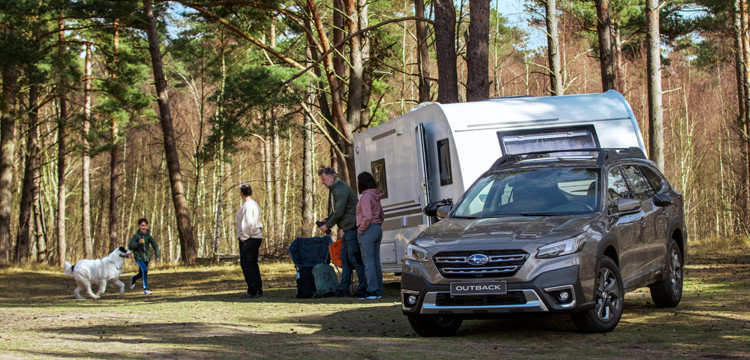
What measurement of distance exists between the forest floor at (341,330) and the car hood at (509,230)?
2.96 feet

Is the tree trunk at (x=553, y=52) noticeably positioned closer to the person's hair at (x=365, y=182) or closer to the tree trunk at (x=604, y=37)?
the tree trunk at (x=604, y=37)

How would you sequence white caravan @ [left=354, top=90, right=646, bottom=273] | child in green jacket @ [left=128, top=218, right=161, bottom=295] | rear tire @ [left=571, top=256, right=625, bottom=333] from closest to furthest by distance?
rear tire @ [left=571, top=256, right=625, bottom=333] < white caravan @ [left=354, top=90, right=646, bottom=273] < child in green jacket @ [left=128, top=218, right=161, bottom=295]

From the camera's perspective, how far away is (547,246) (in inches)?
278

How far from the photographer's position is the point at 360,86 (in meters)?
21.9

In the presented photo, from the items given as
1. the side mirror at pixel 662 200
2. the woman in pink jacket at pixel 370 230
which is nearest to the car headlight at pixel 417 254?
the side mirror at pixel 662 200

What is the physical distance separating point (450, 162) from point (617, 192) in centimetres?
327

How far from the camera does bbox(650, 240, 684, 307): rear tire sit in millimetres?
9203

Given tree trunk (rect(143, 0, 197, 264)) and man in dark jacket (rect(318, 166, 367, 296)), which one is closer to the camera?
man in dark jacket (rect(318, 166, 367, 296))

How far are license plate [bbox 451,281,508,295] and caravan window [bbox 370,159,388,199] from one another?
6.33 meters

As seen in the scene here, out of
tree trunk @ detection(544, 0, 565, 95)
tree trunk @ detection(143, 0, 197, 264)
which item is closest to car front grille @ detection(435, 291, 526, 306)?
tree trunk @ detection(544, 0, 565, 95)

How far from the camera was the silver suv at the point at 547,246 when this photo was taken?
7.04 m

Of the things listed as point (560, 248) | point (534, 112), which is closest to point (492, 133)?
point (534, 112)

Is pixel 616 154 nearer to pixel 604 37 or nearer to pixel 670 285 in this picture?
pixel 670 285

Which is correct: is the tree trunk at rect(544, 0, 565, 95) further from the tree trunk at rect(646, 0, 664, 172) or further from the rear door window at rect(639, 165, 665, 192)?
the rear door window at rect(639, 165, 665, 192)
